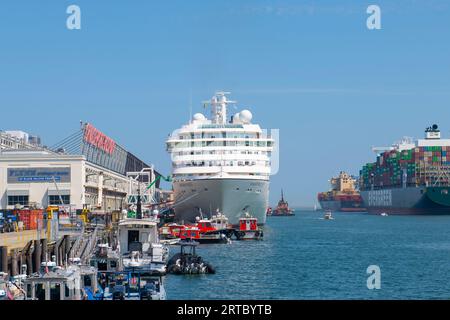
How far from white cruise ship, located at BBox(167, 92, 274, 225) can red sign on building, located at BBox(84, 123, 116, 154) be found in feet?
40.2

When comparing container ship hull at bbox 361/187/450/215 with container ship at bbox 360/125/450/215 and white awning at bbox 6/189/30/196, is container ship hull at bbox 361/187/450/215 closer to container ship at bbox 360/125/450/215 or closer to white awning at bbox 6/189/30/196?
container ship at bbox 360/125/450/215

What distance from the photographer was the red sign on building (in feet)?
323

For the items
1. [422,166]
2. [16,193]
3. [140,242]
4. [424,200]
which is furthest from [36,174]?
[422,166]

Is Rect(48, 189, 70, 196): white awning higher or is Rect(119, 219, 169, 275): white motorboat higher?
Rect(48, 189, 70, 196): white awning

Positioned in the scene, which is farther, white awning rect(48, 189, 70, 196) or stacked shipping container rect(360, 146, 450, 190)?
stacked shipping container rect(360, 146, 450, 190)

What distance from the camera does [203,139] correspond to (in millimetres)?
87438

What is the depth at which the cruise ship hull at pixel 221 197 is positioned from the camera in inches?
3194

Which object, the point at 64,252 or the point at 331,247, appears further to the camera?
the point at 331,247

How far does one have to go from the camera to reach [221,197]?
81062 mm

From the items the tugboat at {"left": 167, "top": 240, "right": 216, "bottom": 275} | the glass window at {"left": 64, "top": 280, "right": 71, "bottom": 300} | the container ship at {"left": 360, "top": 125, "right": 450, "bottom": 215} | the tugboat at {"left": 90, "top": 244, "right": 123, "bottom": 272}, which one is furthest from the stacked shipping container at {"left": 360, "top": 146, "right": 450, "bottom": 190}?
the glass window at {"left": 64, "top": 280, "right": 71, "bottom": 300}

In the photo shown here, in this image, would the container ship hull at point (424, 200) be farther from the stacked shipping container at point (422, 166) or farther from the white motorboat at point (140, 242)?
the white motorboat at point (140, 242)
